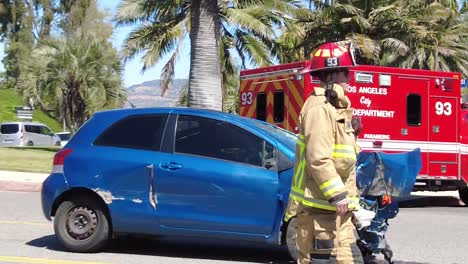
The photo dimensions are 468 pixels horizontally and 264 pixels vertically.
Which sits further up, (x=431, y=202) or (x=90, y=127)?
(x=90, y=127)

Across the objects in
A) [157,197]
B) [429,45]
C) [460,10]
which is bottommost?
[157,197]

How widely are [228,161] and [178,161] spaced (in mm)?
541

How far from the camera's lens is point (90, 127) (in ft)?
25.6

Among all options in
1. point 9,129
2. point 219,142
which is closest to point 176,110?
point 219,142

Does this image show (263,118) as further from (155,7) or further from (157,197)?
(155,7)

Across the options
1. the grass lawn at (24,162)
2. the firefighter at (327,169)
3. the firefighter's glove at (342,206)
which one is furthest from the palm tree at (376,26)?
the firefighter's glove at (342,206)

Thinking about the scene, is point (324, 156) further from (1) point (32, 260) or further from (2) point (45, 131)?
(2) point (45, 131)

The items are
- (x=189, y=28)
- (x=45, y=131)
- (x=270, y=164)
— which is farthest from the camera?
(x=45, y=131)

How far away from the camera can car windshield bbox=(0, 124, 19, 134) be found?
40.9m

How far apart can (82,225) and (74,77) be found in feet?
82.3

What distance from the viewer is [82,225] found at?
7508 mm

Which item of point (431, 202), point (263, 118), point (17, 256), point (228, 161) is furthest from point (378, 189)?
point (431, 202)

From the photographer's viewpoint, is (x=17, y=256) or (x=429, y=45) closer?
(x=17, y=256)

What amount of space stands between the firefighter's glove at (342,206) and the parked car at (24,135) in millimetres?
38802
